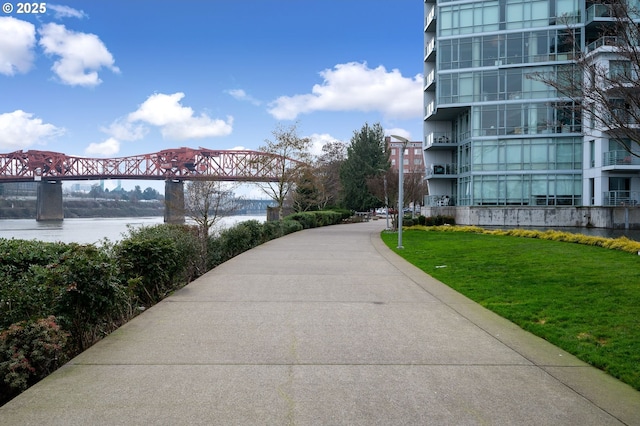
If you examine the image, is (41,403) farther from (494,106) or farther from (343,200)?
(343,200)

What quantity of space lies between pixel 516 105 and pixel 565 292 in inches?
1206

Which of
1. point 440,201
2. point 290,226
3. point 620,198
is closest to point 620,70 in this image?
point 290,226

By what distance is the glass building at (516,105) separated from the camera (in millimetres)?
35281

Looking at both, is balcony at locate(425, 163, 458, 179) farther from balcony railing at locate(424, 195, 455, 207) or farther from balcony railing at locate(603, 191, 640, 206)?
balcony railing at locate(603, 191, 640, 206)

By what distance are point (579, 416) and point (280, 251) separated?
1438 centimetres

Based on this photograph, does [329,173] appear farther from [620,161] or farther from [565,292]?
[565,292]

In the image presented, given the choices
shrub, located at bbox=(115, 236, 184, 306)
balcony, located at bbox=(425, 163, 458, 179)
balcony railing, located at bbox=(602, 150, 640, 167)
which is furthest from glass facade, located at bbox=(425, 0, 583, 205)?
shrub, located at bbox=(115, 236, 184, 306)

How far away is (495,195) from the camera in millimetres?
37438

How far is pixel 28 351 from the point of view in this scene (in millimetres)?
4699

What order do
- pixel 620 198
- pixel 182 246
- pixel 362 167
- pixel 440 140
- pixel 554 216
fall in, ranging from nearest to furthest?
pixel 182 246, pixel 620 198, pixel 554 216, pixel 440 140, pixel 362 167

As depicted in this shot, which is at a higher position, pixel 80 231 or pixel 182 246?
pixel 182 246

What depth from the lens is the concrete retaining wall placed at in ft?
110

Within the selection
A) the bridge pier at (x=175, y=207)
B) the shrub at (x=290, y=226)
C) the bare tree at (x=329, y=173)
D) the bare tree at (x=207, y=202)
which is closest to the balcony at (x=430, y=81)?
the bare tree at (x=329, y=173)

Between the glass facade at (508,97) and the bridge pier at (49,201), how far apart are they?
42.9 metres
